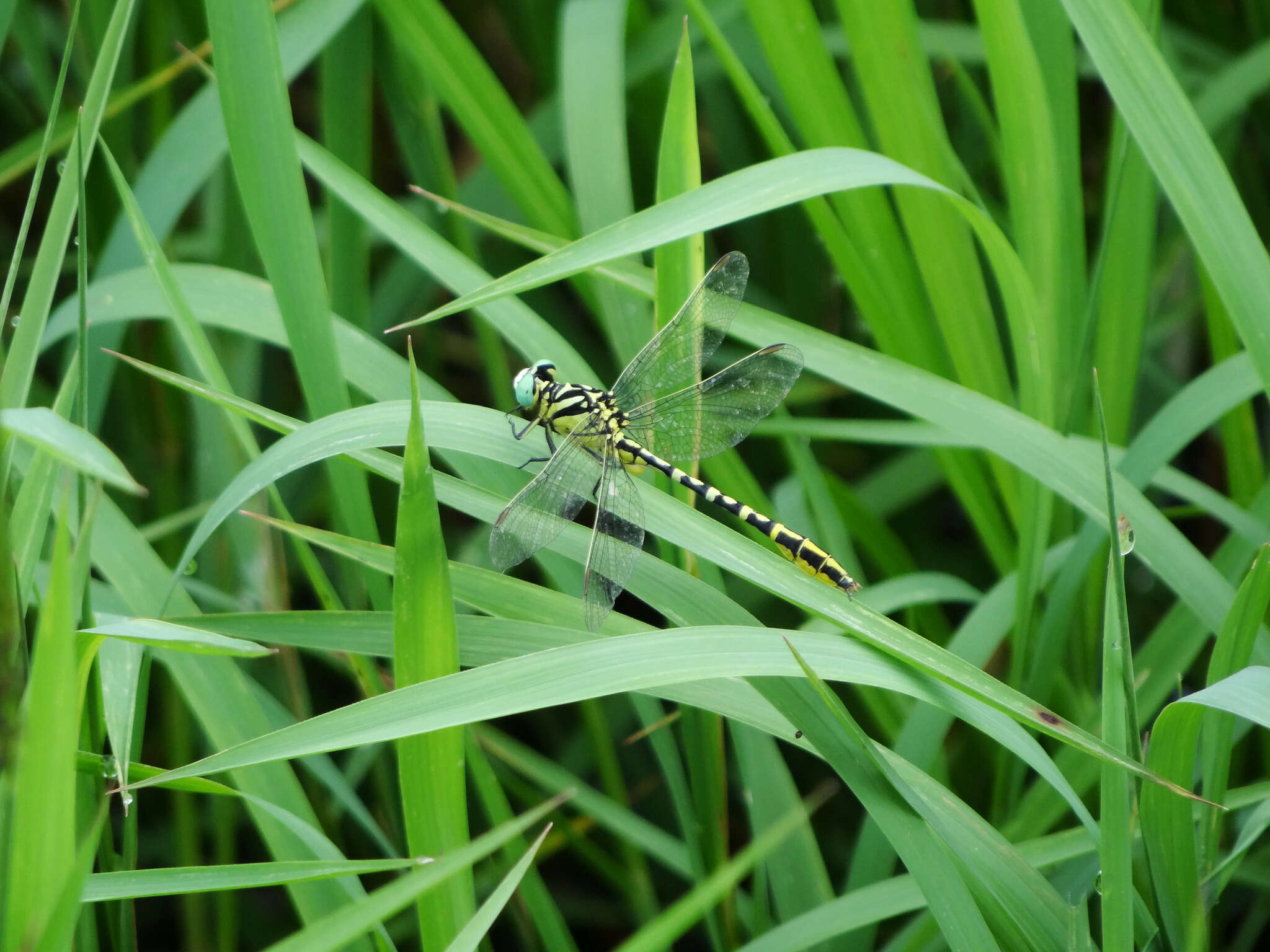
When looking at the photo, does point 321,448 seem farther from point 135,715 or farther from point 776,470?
point 776,470

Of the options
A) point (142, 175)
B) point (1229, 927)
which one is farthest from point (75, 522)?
point (1229, 927)

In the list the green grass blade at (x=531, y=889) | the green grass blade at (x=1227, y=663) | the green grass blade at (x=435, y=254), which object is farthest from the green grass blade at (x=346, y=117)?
the green grass blade at (x=1227, y=663)

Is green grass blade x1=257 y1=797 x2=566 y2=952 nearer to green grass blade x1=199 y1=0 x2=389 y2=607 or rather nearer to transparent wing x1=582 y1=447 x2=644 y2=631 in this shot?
transparent wing x1=582 y1=447 x2=644 y2=631

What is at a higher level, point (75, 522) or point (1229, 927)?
point (75, 522)

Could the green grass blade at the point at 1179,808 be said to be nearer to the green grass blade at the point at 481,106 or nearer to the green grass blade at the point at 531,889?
the green grass blade at the point at 531,889

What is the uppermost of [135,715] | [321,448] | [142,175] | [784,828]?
[142,175]

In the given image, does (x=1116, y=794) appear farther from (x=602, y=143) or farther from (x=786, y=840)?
(x=602, y=143)

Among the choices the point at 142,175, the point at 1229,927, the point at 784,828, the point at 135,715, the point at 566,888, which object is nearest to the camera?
the point at 784,828
